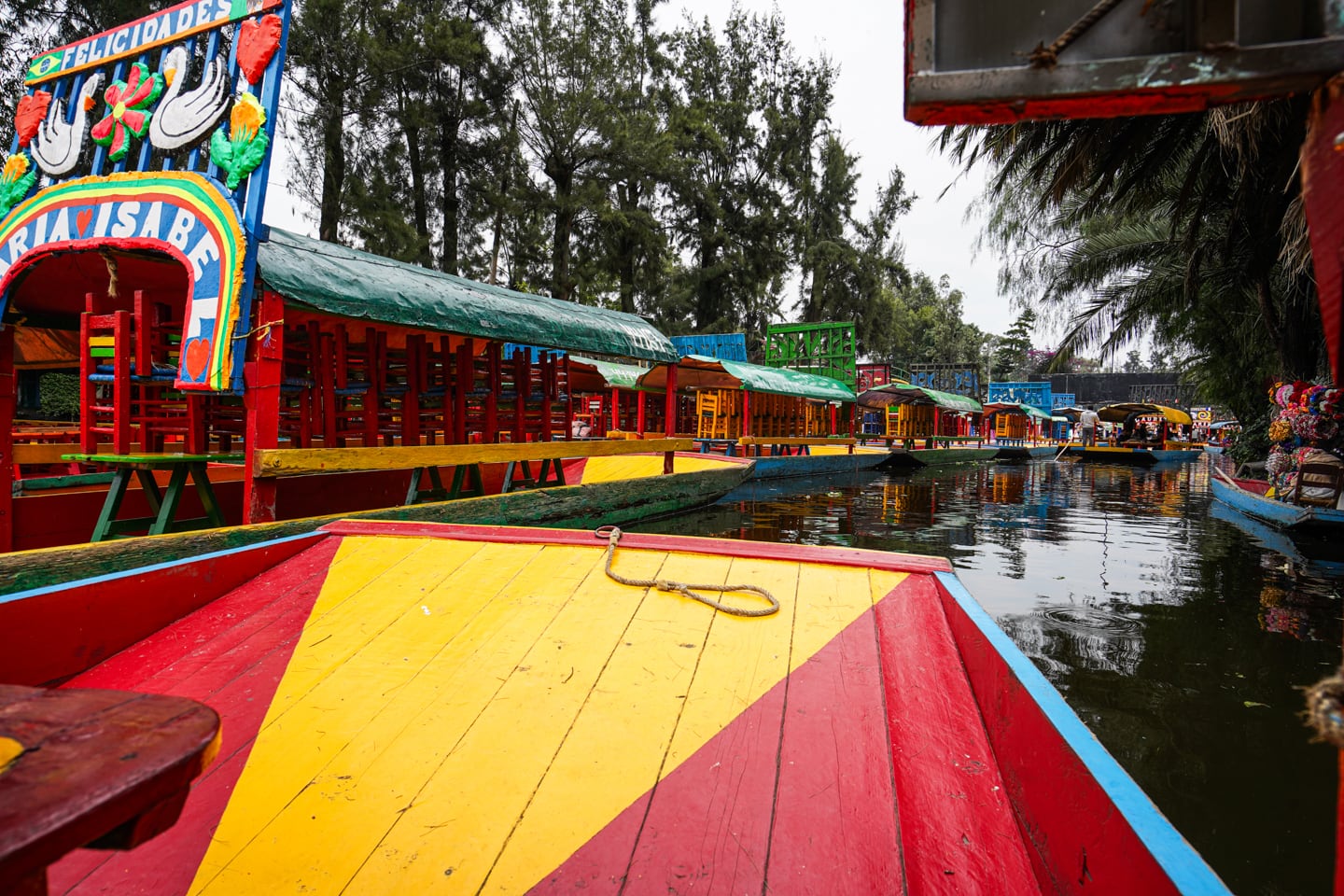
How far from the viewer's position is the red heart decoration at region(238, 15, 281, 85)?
172 inches

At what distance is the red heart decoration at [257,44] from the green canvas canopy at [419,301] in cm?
113

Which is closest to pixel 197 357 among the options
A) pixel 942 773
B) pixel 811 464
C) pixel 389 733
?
pixel 389 733

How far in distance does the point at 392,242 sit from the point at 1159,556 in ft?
A: 61.3

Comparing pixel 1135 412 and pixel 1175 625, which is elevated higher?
pixel 1135 412

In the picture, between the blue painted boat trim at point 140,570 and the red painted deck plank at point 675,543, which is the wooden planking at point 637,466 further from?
the blue painted boat trim at point 140,570

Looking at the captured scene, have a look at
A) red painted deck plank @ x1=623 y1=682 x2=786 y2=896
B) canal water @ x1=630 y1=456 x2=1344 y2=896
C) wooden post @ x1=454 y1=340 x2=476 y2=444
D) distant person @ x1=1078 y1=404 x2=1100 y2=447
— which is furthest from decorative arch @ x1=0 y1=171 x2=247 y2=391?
distant person @ x1=1078 y1=404 x2=1100 y2=447

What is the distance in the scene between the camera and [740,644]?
2664 mm

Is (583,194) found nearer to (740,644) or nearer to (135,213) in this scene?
(135,213)

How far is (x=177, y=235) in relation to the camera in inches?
169

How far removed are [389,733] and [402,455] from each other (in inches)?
141

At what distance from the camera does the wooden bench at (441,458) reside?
14.4 ft

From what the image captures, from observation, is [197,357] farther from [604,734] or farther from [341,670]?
[604,734]

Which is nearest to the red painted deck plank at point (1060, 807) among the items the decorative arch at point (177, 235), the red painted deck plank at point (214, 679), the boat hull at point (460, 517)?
the red painted deck plank at point (214, 679)

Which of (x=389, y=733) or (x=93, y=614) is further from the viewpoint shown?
(x=93, y=614)
